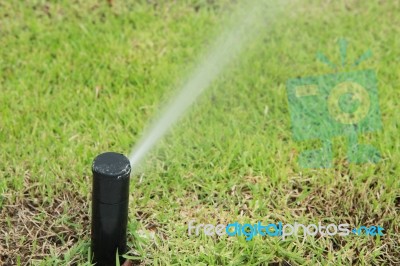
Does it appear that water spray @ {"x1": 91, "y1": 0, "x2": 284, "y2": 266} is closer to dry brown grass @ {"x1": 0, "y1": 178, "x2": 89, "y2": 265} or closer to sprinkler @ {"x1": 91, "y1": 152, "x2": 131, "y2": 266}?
sprinkler @ {"x1": 91, "y1": 152, "x2": 131, "y2": 266}

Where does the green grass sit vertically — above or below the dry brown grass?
above

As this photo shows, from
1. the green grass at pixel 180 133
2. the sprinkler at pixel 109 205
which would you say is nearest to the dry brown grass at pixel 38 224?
the green grass at pixel 180 133

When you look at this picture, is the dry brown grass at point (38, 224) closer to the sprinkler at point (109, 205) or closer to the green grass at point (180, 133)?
the green grass at point (180, 133)

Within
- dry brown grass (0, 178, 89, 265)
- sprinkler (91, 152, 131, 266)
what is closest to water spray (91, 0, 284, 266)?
sprinkler (91, 152, 131, 266)

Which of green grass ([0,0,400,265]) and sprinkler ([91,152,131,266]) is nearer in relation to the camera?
sprinkler ([91,152,131,266])

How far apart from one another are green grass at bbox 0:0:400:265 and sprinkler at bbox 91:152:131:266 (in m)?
0.18

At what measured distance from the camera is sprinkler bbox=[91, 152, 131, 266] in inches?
97.9

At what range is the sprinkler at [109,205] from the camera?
97.9 inches

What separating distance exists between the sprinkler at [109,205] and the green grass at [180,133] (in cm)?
18

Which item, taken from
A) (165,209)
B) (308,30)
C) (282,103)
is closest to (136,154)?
(165,209)

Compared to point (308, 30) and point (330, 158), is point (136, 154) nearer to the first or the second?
point (330, 158)

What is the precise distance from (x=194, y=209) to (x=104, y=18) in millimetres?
1977

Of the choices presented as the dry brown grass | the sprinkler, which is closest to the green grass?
the dry brown grass

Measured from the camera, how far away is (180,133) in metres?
3.66
